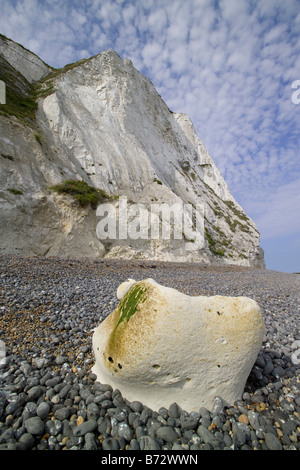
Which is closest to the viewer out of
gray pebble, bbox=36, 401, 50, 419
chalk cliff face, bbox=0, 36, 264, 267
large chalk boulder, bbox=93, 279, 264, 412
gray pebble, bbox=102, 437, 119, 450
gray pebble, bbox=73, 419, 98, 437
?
gray pebble, bbox=102, 437, 119, 450

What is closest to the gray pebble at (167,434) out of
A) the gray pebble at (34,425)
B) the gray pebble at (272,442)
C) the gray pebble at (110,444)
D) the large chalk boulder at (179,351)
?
the large chalk boulder at (179,351)

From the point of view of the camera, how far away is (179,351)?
2703 mm

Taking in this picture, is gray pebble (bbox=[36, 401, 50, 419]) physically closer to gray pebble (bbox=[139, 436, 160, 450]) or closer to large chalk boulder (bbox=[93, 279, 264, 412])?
large chalk boulder (bbox=[93, 279, 264, 412])

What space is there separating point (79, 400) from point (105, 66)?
39.2 metres

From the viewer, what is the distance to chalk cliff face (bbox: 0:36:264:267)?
1639cm

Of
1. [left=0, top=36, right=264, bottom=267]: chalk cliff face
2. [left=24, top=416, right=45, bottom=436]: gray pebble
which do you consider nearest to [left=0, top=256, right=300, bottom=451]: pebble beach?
[left=24, top=416, right=45, bottom=436]: gray pebble

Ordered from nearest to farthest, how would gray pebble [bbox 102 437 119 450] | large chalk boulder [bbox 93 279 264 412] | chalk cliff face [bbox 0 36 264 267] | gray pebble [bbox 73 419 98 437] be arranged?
gray pebble [bbox 102 437 119 450] → gray pebble [bbox 73 419 98 437] → large chalk boulder [bbox 93 279 264 412] → chalk cliff face [bbox 0 36 264 267]

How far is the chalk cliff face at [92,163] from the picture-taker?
16.4 meters

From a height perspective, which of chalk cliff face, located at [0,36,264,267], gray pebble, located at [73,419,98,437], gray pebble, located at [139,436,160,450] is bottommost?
gray pebble, located at [139,436,160,450]

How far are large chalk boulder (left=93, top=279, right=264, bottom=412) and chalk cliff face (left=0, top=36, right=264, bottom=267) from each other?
14.1 metres

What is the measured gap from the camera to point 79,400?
9.23 ft

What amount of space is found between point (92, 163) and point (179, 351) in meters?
24.2

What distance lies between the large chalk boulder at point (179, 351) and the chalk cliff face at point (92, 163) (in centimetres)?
1414

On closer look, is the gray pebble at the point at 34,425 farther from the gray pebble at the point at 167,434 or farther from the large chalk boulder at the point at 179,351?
the gray pebble at the point at 167,434
